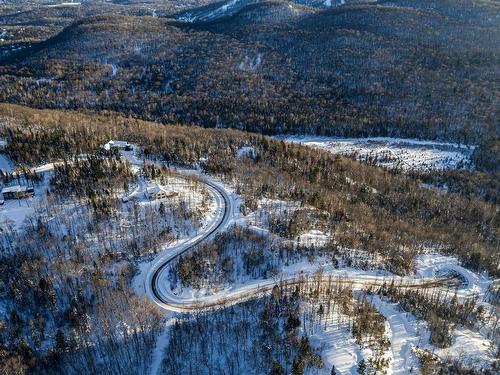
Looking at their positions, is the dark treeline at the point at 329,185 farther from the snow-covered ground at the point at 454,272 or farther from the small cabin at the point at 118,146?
the small cabin at the point at 118,146

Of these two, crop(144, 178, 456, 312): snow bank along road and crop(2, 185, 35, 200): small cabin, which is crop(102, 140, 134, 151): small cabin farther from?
crop(144, 178, 456, 312): snow bank along road

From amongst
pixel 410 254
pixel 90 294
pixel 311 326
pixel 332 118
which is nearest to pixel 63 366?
pixel 90 294

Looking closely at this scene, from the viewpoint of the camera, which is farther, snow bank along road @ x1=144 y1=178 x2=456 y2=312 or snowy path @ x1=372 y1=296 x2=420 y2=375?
snow bank along road @ x1=144 y1=178 x2=456 y2=312

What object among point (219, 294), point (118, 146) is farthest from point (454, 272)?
point (118, 146)

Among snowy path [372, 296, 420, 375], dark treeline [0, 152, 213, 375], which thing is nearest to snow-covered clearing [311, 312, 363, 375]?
snowy path [372, 296, 420, 375]

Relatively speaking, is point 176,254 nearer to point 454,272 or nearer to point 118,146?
point 454,272
